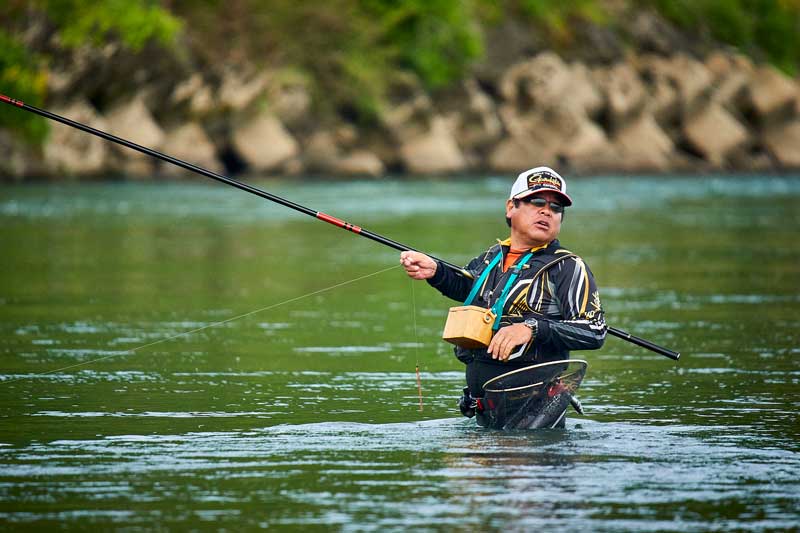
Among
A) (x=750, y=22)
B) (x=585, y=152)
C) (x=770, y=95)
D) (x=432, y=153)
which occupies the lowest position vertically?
(x=432, y=153)

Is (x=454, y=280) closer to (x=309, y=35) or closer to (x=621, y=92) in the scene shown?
(x=309, y=35)

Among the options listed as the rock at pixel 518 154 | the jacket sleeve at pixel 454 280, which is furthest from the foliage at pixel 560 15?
the jacket sleeve at pixel 454 280

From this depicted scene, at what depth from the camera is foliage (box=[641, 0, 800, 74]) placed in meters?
107

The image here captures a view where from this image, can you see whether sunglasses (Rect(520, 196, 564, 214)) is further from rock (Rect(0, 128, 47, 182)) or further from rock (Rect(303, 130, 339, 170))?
rock (Rect(303, 130, 339, 170))

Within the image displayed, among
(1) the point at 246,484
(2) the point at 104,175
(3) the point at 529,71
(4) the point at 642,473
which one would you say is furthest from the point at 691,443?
(3) the point at 529,71

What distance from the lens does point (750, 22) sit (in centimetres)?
11400

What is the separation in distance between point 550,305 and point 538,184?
67cm

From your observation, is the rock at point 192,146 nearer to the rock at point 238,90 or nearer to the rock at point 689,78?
the rock at point 238,90

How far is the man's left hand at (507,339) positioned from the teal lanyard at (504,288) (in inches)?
Answer: 5.0

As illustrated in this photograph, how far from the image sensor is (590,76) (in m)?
88.9

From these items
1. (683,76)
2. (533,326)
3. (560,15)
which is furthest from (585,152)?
(533,326)

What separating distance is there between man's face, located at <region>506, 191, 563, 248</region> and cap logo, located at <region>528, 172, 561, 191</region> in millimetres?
38

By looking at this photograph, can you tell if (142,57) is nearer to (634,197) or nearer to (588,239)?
(634,197)

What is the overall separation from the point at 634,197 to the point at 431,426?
4048cm
